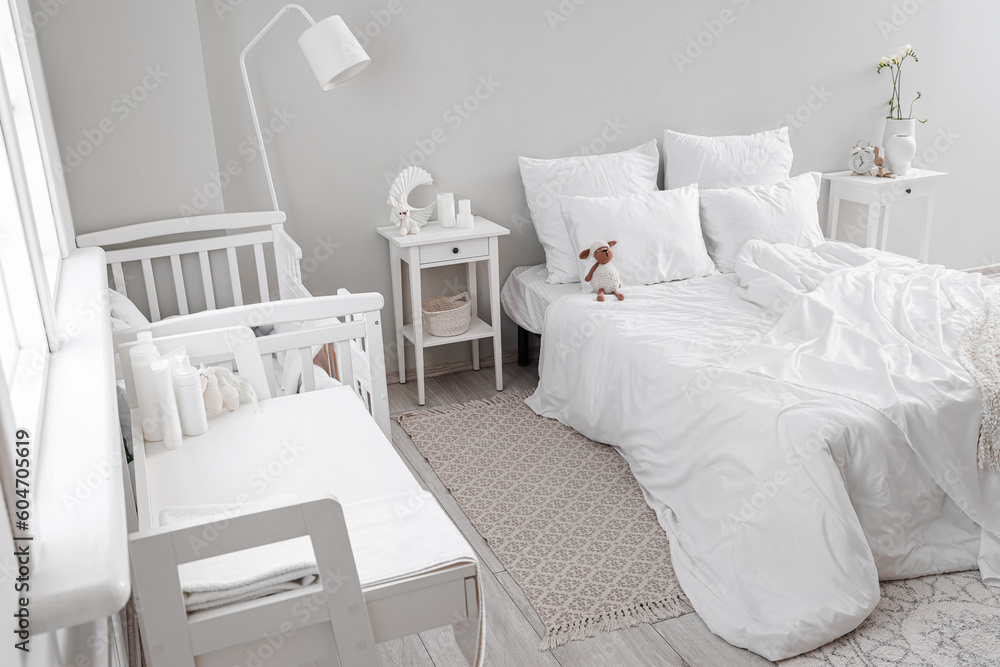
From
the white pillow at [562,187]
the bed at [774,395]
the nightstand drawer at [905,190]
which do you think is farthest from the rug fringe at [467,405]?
the nightstand drawer at [905,190]

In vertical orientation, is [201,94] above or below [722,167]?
above

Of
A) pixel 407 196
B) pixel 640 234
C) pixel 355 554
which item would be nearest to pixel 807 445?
pixel 355 554

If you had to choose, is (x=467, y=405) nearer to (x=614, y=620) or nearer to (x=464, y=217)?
(x=464, y=217)

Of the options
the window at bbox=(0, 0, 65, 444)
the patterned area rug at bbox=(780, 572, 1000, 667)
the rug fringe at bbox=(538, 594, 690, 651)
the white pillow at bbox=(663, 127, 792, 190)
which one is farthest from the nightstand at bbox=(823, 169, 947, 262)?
the window at bbox=(0, 0, 65, 444)

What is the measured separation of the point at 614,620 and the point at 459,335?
1.62 m

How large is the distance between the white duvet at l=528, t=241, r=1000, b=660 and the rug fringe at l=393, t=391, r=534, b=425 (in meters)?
0.60

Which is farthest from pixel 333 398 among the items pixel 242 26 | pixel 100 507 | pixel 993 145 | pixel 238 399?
pixel 993 145

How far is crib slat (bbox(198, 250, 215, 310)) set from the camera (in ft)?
9.25

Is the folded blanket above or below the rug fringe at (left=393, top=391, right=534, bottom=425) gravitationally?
above

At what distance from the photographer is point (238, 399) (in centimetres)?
189

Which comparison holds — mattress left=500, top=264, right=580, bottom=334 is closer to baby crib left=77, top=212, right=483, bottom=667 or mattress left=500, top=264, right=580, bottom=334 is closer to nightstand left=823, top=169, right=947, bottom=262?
baby crib left=77, top=212, right=483, bottom=667

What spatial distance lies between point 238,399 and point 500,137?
2.02m

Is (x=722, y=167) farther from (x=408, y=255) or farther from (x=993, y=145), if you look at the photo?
(x=993, y=145)

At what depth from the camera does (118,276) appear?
269 centimetres
